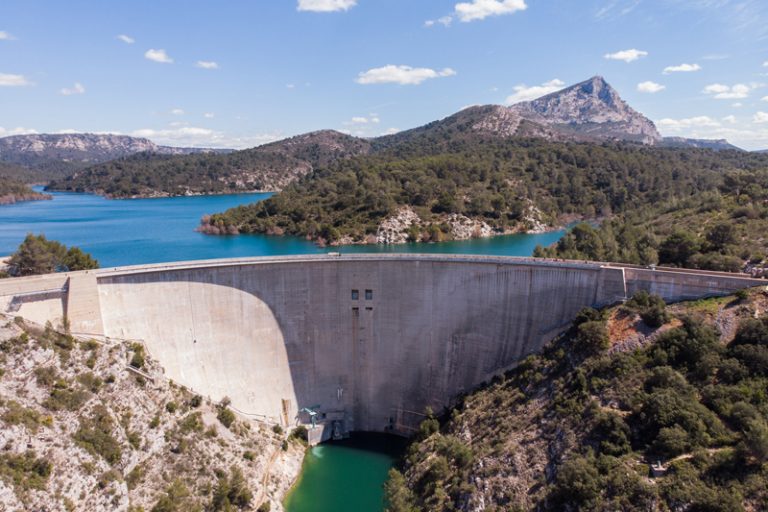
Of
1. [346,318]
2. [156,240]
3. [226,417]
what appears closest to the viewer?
[226,417]

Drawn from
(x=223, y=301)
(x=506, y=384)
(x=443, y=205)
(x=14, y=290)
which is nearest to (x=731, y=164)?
(x=443, y=205)

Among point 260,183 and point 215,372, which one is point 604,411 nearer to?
point 215,372

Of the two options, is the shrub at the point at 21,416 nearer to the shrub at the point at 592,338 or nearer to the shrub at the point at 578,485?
the shrub at the point at 578,485

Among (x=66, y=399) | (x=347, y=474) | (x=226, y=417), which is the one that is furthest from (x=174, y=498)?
(x=347, y=474)

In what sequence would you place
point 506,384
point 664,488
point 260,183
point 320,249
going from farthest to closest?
point 260,183 < point 320,249 < point 506,384 < point 664,488

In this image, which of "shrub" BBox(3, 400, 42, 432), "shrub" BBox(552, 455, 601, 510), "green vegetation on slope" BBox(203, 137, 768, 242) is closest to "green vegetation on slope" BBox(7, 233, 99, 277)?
"shrub" BBox(3, 400, 42, 432)

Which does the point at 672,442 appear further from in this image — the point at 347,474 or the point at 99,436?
the point at 99,436

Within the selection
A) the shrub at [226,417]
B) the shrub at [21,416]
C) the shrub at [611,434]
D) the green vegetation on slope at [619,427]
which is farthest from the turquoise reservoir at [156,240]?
the shrub at [611,434]
